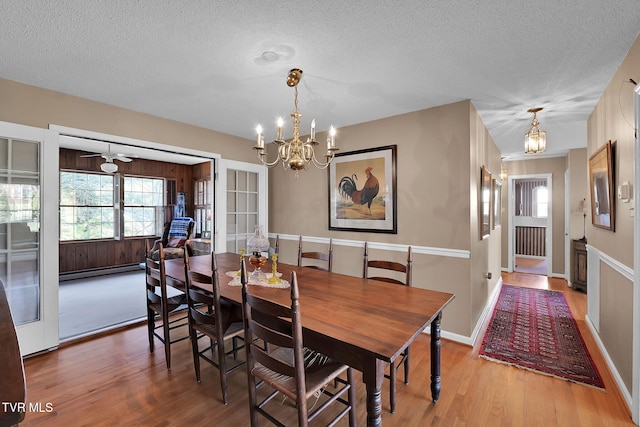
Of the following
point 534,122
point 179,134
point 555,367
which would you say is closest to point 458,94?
point 534,122

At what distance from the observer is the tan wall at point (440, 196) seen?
2.93 metres

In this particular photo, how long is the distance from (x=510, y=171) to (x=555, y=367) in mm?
4681

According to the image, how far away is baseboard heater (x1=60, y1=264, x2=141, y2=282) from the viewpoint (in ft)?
17.6

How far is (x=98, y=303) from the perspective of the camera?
412 centimetres

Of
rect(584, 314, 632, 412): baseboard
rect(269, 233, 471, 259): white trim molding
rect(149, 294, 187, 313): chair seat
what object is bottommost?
rect(584, 314, 632, 412): baseboard

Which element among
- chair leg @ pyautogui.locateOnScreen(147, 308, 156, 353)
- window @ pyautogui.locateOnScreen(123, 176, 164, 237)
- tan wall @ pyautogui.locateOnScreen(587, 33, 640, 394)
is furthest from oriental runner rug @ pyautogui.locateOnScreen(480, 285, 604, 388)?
window @ pyautogui.locateOnScreen(123, 176, 164, 237)

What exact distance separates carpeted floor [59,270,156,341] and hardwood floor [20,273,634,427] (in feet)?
2.11

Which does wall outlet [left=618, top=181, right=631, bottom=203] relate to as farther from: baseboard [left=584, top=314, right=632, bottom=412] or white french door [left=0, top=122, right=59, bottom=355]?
white french door [left=0, top=122, right=59, bottom=355]

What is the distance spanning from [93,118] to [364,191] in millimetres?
3038

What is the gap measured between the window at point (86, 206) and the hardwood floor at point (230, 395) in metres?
3.92

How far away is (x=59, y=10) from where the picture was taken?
1.61 meters

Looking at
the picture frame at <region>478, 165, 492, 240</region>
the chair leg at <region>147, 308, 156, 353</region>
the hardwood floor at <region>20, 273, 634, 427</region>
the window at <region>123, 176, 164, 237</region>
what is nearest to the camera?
the hardwood floor at <region>20, 273, 634, 427</region>

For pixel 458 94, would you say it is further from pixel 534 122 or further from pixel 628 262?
pixel 628 262

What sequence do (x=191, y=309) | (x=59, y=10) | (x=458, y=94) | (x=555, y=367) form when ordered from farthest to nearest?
(x=458, y=94) → (x=555, y=367) → (x=191, y=309) → (x=59, y=10)
